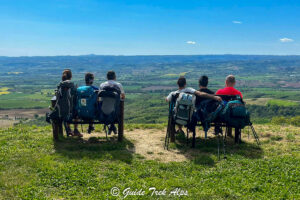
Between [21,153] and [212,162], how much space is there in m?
5.58

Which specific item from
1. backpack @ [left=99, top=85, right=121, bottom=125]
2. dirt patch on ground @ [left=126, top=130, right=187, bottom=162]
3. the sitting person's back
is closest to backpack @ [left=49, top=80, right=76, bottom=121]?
backpack @ [left=99, top=85, right=121, bottom=125]

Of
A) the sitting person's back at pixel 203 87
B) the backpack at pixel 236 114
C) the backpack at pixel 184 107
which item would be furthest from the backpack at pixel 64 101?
the backpack at pixel 236 114

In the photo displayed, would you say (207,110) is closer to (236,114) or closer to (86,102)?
(236,114)

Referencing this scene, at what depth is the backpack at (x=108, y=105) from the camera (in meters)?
8.60

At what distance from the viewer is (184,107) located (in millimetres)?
8242

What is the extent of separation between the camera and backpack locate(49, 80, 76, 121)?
8430 millimetres

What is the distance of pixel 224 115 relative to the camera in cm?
843

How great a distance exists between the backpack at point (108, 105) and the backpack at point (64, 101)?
977 mm

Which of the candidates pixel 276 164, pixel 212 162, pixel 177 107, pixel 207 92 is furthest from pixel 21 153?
pixel 276 164

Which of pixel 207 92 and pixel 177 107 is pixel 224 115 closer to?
pixel 207 92

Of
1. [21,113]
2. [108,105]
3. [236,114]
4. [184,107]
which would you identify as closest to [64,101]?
[108,105]

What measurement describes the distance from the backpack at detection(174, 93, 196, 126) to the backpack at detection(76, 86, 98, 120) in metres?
2.79

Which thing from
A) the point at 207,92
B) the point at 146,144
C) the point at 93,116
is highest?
the point at 207,92

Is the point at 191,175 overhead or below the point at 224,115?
below
